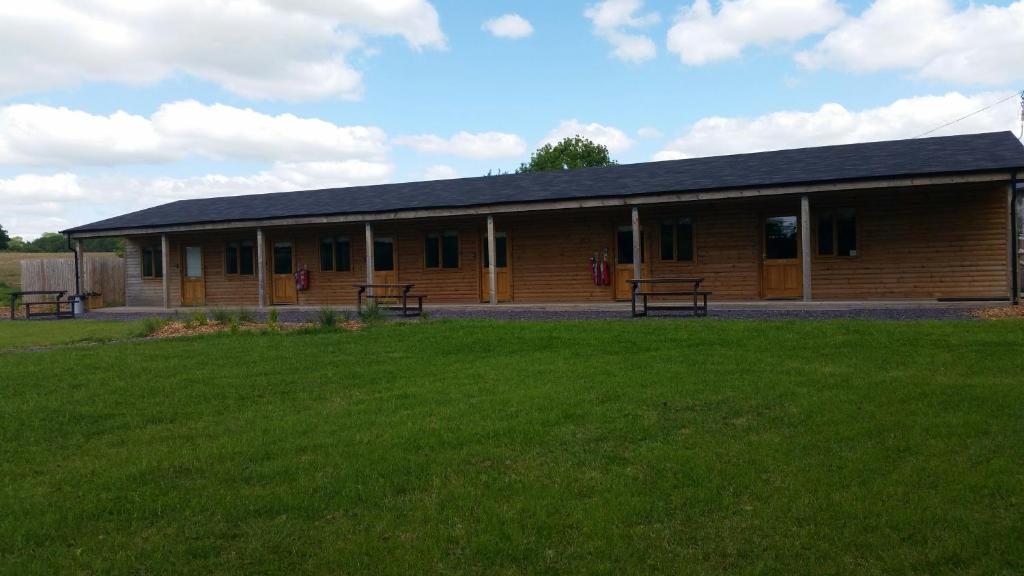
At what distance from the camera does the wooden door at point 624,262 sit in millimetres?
20328

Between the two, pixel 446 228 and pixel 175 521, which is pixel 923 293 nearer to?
pixel 446 228

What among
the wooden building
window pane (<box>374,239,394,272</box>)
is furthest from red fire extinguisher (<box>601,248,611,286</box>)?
window pane (<box>374,239,394,272</box>)

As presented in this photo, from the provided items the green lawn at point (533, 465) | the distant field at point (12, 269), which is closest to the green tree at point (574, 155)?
the distant field at point (12, 269)

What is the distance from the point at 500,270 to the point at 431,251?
220 cm

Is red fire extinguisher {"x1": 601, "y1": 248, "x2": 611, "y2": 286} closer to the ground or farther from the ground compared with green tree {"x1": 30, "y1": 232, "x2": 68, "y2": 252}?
closer to the ground

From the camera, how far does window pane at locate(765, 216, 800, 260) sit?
18906mm

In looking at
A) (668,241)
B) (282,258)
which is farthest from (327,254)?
(668,241)

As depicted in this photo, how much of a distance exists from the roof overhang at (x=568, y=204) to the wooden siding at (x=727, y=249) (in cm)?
179

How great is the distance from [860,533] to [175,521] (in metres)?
3.55

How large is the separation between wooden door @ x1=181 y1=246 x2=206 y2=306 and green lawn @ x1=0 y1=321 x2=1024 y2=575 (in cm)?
1704

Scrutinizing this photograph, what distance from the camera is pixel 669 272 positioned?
65.8ft

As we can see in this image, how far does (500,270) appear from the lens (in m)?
21.9

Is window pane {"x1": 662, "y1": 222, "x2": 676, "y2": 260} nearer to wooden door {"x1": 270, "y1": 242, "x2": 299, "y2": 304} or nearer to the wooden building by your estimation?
the wooden building

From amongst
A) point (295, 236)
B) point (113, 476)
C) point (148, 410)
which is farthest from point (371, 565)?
point (295, 236)
